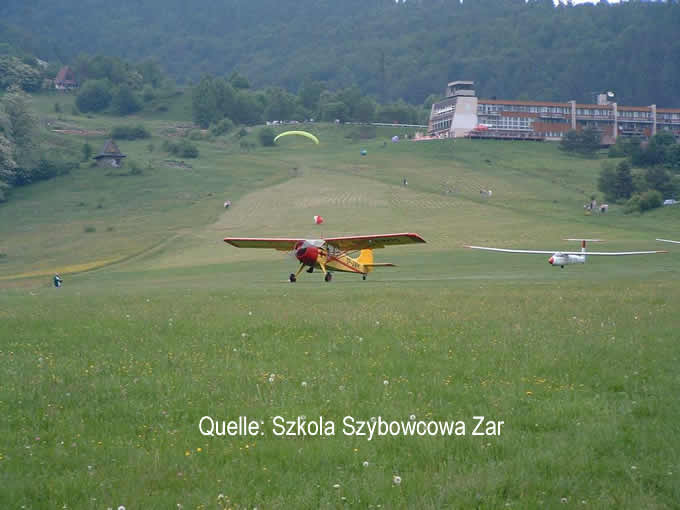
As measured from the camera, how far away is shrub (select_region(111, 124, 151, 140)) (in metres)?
147

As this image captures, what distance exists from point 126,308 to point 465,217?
62962mm

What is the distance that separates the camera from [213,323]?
1373 centimetres

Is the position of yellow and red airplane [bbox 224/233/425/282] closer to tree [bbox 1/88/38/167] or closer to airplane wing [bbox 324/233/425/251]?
airplane wing [bbox 324/233/425/251]

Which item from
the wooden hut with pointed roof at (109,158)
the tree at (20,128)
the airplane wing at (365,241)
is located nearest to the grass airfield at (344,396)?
the airplane wing at (365,241)

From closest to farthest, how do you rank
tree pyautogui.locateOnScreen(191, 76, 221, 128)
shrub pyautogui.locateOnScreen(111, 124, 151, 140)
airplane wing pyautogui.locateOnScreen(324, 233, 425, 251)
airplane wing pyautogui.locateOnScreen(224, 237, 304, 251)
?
1. airplane wing pyautogui.locateOnScreen(324, 233, 425, 251)
2. airplane wing pyautogui.locateOnScreen(224, 237, 304, 251)
3. shrub pyautogui.locateOnScreen(111, 124, 151, 140)
4. tree pyautogui.locateOnScreen(191, 76, 221, 128)

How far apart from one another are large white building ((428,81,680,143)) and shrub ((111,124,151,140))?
209 feet

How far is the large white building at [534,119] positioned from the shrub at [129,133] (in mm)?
63768

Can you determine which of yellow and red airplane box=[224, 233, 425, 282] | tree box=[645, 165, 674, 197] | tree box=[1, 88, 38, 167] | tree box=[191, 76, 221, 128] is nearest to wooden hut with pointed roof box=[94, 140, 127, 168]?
tree box=[1, 88, 38, 167]

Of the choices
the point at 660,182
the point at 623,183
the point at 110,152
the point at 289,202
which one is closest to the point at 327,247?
the point at 289,202

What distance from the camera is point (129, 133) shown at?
147625mm

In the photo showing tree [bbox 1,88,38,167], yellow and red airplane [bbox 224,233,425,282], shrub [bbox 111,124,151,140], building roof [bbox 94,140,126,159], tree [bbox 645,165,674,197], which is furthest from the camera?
shrub [bbox 111,124,151,140]

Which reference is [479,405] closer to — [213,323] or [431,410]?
[431,410]

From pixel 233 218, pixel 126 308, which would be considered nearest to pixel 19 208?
pixel 233 218

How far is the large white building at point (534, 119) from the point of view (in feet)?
510
